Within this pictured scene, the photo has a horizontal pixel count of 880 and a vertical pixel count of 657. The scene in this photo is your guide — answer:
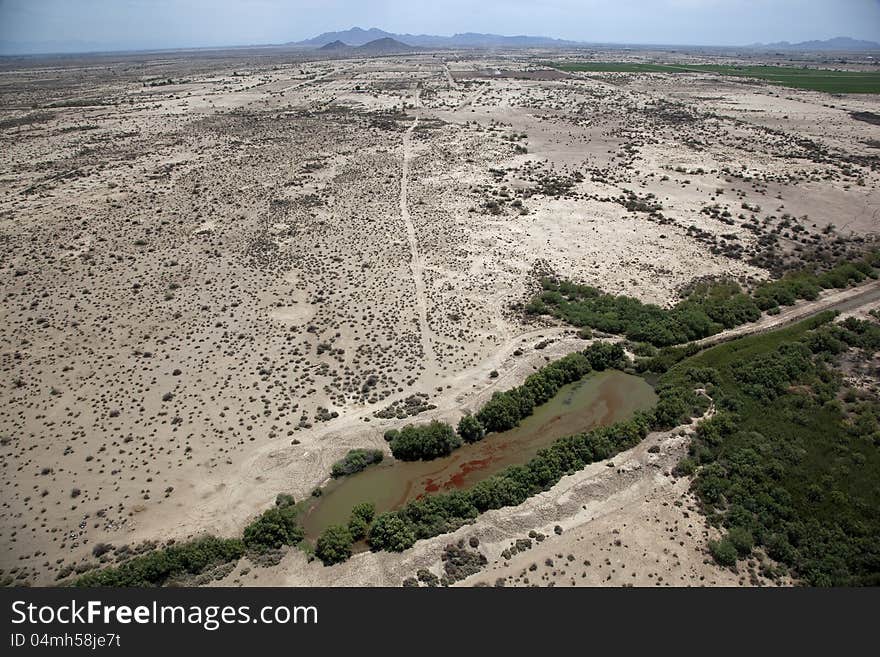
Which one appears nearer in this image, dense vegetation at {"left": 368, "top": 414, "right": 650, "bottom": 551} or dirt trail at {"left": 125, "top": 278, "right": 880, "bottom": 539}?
dense vegetation at {"left": 368, "top": 414, "right": 650, "bottom": 551}

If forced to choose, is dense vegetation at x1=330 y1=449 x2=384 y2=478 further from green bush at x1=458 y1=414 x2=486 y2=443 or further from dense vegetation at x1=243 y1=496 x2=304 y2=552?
green bush at x1=458 y1=414 x2=486 y2=443

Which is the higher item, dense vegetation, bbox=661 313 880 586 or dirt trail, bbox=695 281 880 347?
dirt trail, bbox=695 281 880 347

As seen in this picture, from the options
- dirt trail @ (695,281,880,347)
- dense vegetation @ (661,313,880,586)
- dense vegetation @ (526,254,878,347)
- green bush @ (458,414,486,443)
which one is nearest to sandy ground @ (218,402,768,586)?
dense vegetation @ (661,313,880,586)

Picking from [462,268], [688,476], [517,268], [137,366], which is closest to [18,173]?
[137,366]

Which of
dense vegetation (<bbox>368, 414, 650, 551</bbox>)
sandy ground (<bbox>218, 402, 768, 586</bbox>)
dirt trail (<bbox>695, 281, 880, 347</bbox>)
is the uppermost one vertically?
dirt trail (<bbox>695, 281, 880, 347</bbox>)

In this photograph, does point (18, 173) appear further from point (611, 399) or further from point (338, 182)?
point (611, 399)

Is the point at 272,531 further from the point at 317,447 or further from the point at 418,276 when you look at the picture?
the point at 418,276
